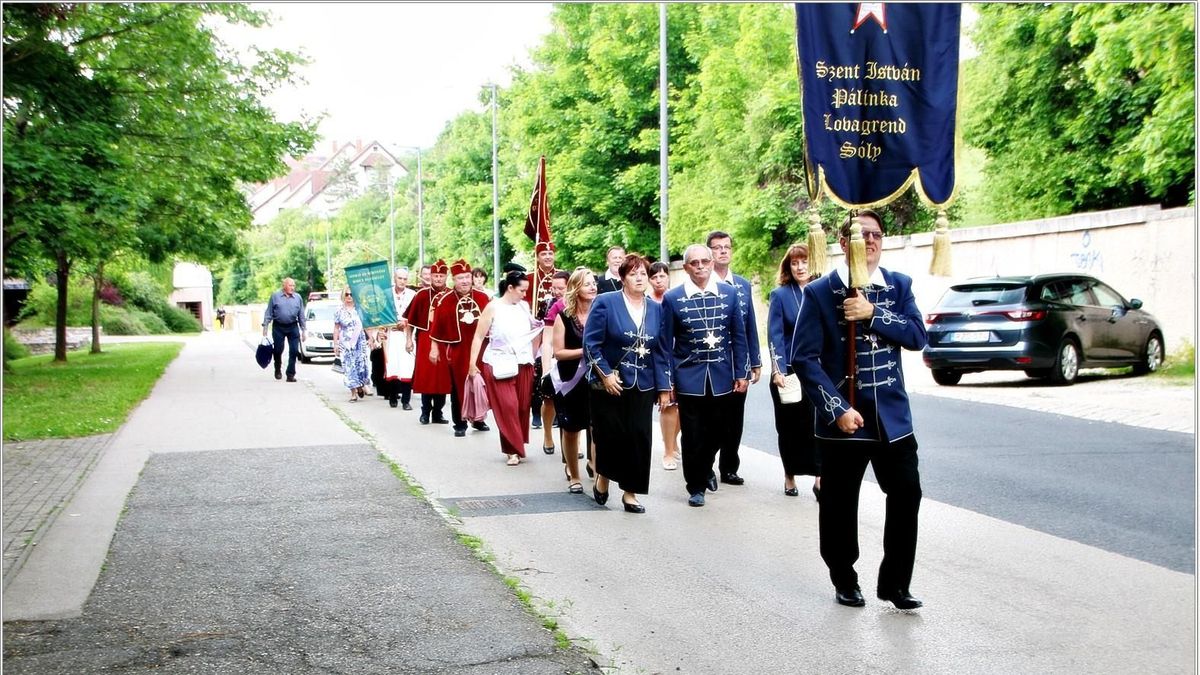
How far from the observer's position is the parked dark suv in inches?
696

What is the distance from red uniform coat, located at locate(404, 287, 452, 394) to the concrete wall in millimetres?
11046

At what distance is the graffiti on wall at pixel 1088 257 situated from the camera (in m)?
21.9

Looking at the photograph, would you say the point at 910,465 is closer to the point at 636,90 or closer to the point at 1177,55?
the point at 1177,55

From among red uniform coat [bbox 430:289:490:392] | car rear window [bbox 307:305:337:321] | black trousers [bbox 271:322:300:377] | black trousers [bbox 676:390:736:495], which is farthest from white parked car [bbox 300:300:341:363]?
black trousers [bbox 676:390:736:495]

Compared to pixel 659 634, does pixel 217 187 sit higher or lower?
higher

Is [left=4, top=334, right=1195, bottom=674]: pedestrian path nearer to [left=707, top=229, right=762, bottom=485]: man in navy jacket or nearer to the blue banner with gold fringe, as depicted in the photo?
[left=707, top=229, right=762, bottom=485]: man in navy jacket

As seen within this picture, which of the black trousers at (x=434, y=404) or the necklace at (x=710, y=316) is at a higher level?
the necklace at (x=710, y=316)

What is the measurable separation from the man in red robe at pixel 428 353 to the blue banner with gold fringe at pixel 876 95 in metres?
9.64

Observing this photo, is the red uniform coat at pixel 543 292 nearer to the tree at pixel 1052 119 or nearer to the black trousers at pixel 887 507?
the black trousers at pixel 887 507

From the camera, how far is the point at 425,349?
1633cm

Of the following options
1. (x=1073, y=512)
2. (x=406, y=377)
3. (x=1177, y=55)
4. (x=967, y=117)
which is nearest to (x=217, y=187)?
(x=406, y=377)

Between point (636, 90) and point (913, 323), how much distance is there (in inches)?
1447

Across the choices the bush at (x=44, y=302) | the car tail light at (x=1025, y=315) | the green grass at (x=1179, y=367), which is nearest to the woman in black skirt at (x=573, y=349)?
the car tail light at (x=1025, y=315)

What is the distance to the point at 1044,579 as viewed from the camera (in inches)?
259
